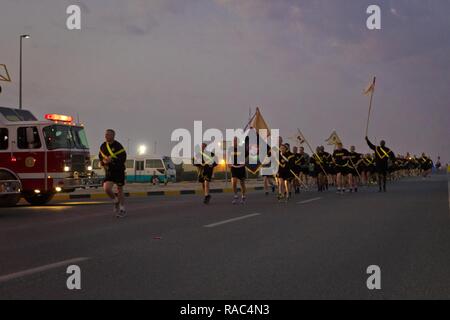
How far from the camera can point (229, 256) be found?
6.99 m

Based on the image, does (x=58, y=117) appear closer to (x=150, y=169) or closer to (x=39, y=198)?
(x=39, y=198)

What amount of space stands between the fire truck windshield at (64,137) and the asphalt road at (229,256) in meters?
6.13

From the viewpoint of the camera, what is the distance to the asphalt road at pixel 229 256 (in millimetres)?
5207

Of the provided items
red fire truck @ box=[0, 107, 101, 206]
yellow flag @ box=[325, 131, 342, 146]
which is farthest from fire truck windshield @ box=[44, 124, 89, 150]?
yellow flag @ box=[325, 131, 342, 146]

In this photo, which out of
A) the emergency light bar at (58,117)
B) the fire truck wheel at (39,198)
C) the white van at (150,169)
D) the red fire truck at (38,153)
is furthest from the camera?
the white van at (150,169)

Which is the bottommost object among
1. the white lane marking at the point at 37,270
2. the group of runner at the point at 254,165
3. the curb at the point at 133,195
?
the white lane marking at the point at 37,270

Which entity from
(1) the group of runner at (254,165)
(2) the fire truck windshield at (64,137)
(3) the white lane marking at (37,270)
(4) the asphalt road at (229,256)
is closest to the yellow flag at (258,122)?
(1) the group of runner at (254,165)

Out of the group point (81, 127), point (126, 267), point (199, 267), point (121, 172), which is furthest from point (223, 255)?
point (81, 127)

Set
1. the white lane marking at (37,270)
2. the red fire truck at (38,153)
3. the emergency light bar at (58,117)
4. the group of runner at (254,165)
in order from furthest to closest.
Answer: the emergency light bar at (58,117)
the red fire truck at (38,153)
the group of runner at (254,165)
the white lane marking at (37,270)

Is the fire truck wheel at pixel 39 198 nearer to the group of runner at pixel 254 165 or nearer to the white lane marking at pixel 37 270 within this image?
the group of runner at pixel 254 165

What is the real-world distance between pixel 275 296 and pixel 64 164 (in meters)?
14.0

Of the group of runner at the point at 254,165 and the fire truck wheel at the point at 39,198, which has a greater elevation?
the group of runner at the point at 254,165

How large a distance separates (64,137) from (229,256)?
12477 mm
